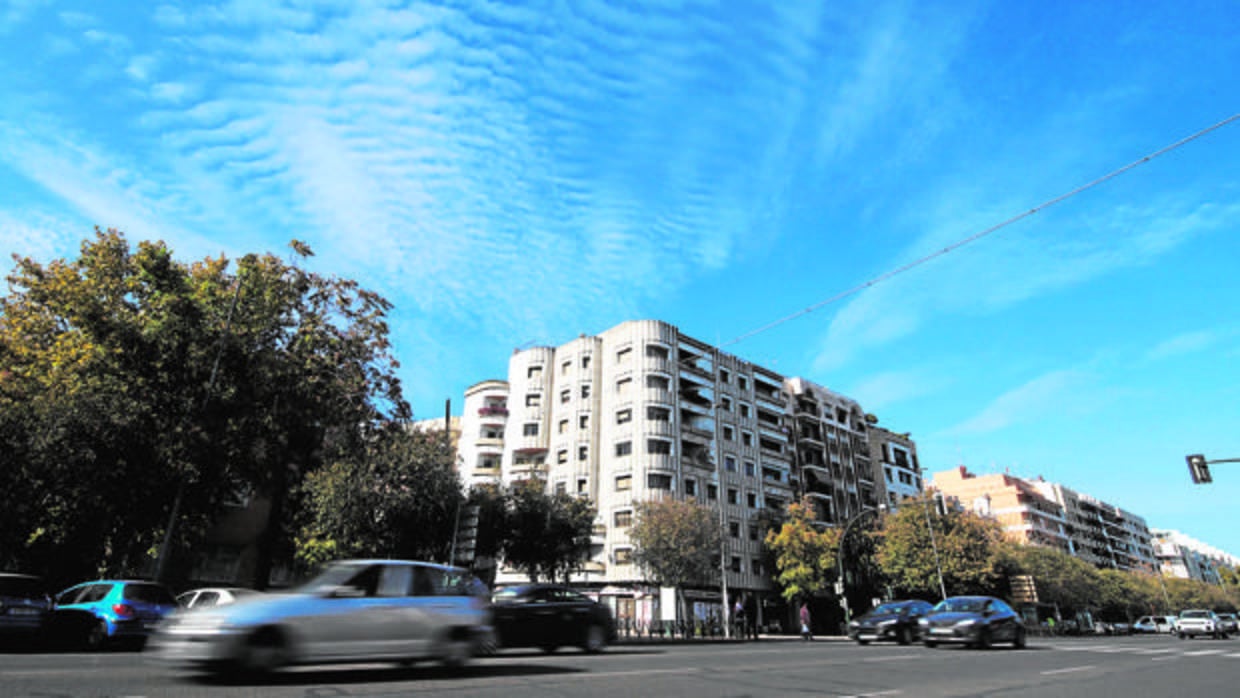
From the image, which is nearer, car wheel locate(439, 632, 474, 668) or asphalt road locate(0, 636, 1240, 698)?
asphalt road locate(0, 636, 1240, 698)

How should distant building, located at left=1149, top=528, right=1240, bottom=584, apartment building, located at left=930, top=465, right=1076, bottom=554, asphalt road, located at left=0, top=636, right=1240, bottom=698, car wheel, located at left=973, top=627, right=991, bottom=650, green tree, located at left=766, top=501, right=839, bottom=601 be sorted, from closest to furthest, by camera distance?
asphalt road, located at left=0, top=636, right=1240, bottom=698, car wheel, located at left=973, top=627, right=991, bottom=650, green tree, located at left=766, top=501, right=839, bottom=601, apartment building, located at left=930, top=465, right=1076, bottom=554, distant building, located at left=1149, top=528, right=1240, bottom=584

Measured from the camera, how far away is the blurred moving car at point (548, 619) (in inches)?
560

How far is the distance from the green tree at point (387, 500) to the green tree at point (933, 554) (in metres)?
38.1

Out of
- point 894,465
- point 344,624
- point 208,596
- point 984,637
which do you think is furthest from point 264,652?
point 894,465

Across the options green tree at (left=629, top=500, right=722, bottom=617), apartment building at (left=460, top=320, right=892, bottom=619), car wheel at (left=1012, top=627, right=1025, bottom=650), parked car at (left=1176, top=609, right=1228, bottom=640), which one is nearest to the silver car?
car wheel at (left=1012, top=627, right=1025, bottom=650)

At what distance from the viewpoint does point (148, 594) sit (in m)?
14.3

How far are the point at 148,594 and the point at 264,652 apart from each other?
33.9 ft

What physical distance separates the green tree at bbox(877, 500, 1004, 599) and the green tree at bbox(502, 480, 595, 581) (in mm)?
29283

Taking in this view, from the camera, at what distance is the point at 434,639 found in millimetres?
8086

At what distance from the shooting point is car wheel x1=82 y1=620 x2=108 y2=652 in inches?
534

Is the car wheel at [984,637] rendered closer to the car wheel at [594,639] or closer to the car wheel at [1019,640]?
the car wheel at [1019,640]

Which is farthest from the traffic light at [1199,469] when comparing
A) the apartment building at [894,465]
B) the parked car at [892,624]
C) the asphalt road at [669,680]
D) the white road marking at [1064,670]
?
the apartment building at [894,465]

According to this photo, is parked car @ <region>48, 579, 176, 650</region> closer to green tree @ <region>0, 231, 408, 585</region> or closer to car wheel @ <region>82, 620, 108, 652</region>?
car wheel @ <region>82, 620, 108, 652</region>

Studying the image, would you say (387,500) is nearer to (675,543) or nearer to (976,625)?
(976,625)
